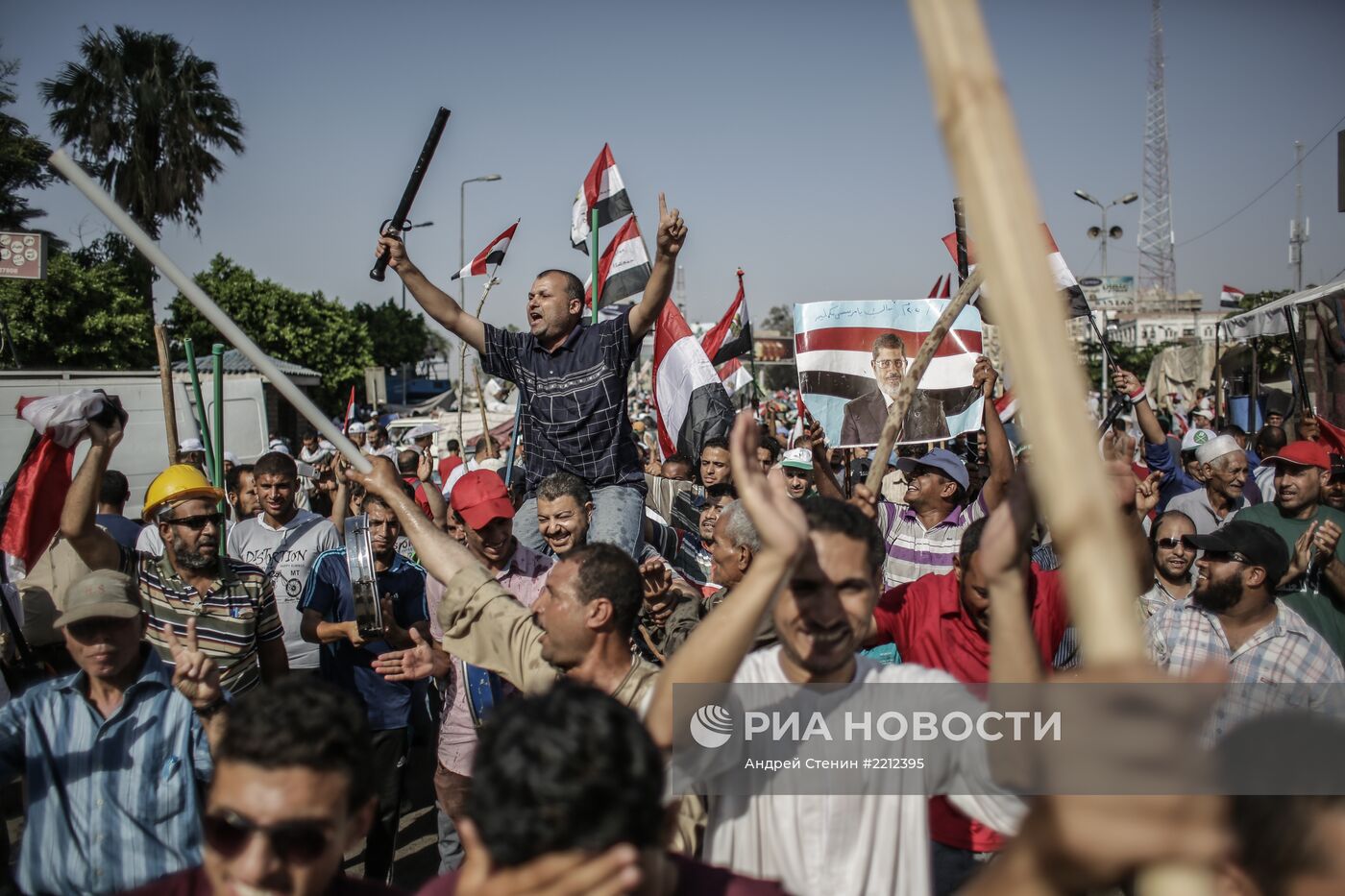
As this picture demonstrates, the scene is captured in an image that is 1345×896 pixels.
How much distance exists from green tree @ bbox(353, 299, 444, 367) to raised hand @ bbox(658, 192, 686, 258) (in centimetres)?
5015

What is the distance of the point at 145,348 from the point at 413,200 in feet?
90.4

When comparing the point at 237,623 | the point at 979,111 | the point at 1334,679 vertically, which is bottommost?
the point at 1334,679

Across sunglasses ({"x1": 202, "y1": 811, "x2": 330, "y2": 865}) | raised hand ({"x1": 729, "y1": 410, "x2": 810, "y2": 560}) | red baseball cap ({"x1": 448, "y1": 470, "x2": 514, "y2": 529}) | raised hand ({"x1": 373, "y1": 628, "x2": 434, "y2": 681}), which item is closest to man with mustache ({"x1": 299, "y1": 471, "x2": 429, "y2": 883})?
red baseball cap ({"x1": 448, "y1": 470, "x2": 514, "y2": 529})

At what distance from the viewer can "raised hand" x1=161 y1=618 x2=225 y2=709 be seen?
2.76m

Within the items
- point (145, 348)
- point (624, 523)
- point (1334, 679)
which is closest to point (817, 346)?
point (624, 523)

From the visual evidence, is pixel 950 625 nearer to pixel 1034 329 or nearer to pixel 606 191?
pixel 1034 329

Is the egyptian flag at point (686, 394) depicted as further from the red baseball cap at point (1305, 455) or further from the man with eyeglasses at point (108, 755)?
the man with eyeglasses at point (108, 755)

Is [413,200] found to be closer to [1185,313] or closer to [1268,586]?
[1268,586]

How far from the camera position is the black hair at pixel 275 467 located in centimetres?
548

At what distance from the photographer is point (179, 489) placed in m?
4.14

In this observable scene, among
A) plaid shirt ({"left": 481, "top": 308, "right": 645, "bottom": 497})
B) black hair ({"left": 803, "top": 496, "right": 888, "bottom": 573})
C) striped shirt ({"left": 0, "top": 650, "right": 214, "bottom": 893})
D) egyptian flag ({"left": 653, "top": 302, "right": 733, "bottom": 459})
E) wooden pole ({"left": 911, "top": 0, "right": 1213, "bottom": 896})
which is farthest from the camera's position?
egyptian flag ({"left": 653, "top": 302, "right": 733, "bottom": 459})

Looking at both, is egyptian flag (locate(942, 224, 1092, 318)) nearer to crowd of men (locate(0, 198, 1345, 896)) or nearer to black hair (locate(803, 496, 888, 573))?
crowd of men (locate(0, 198, 1345, 896))

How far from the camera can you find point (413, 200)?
3.75m

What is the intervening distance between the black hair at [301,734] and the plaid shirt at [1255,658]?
102 inches
